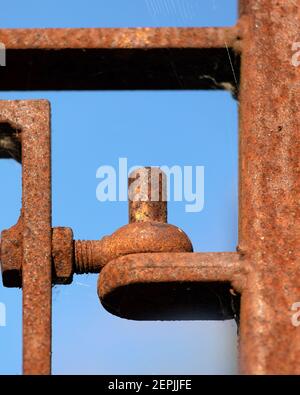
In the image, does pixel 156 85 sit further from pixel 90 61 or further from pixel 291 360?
pixel 291 360

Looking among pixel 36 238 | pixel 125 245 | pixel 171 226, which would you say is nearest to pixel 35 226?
pixel 36 238

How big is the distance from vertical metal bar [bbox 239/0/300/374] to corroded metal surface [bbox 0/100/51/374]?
0.52 metres

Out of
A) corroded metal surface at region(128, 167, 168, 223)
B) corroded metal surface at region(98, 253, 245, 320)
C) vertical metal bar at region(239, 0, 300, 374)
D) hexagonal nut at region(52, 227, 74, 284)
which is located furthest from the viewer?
corroded metal surface at region(128, 167, 168, 223)

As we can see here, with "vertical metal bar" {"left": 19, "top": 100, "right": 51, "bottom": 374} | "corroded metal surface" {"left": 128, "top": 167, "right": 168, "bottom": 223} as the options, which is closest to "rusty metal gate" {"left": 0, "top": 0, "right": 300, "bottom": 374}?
"vertical metal bar" {"left": 19, "top": 100, "right": 51, "bottom": 374}

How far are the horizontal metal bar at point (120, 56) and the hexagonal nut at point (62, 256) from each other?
1.52ft

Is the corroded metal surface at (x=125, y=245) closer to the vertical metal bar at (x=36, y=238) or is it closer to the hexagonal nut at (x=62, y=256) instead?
the hexagonal nut at (x=62, y=256)

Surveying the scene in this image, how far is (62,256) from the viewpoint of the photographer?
457cm

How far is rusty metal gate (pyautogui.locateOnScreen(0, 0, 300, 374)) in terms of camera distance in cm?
439

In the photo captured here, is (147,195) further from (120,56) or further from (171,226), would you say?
(120,56)

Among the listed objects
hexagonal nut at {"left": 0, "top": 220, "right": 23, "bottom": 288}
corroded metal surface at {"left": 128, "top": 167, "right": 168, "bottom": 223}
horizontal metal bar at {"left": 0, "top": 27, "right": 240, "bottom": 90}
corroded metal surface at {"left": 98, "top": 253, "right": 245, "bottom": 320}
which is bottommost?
corroded metal surface at {"left": 98, "top": 253, "right": 245, "bottom": 320}

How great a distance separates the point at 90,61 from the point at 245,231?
0.66m

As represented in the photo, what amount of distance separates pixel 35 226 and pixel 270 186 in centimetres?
64

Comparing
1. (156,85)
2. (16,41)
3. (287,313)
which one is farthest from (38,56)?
(287,313)
